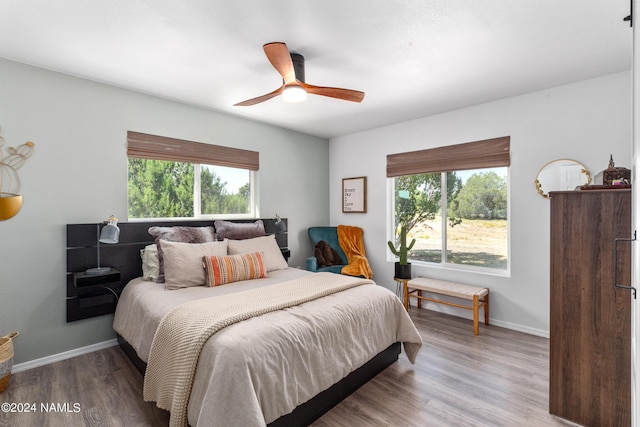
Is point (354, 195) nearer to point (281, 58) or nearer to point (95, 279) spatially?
point (281, 58)

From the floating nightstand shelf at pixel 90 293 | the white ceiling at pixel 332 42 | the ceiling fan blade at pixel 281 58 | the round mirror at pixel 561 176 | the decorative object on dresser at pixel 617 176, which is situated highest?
the white ceiling at pixel 332 42

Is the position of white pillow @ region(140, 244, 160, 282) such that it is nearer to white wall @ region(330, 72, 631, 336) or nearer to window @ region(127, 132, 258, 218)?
window @ region(127, 132, 258, 218)

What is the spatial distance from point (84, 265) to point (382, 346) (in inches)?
106

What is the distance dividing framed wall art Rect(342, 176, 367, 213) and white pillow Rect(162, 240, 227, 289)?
2536 mm

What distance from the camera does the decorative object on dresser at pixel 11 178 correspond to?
230 centimetres

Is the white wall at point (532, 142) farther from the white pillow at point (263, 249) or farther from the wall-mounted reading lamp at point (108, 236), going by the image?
the wall-mounted reading lamp at point (108, 236)

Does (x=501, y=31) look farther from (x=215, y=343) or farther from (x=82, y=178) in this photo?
(x=82, y=178)

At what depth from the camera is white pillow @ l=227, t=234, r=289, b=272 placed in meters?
3.09

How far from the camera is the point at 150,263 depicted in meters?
2.84

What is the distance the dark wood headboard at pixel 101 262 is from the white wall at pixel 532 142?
11.0 feet

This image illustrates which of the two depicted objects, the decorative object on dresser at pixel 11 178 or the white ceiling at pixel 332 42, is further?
the decorative object on dresser at pixel 11 178

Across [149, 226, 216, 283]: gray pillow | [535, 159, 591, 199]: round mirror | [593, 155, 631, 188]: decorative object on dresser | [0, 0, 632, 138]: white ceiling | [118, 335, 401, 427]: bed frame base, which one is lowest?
[118, 335, 401, 427]: bed frame base

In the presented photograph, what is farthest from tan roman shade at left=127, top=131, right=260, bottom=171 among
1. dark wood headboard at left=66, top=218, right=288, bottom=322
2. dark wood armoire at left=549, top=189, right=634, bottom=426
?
dark wood armoire at left=549, top=189, right=634, bottom=426

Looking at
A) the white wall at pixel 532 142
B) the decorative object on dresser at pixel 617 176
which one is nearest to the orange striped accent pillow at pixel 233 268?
the white wall at pixel 532 142
